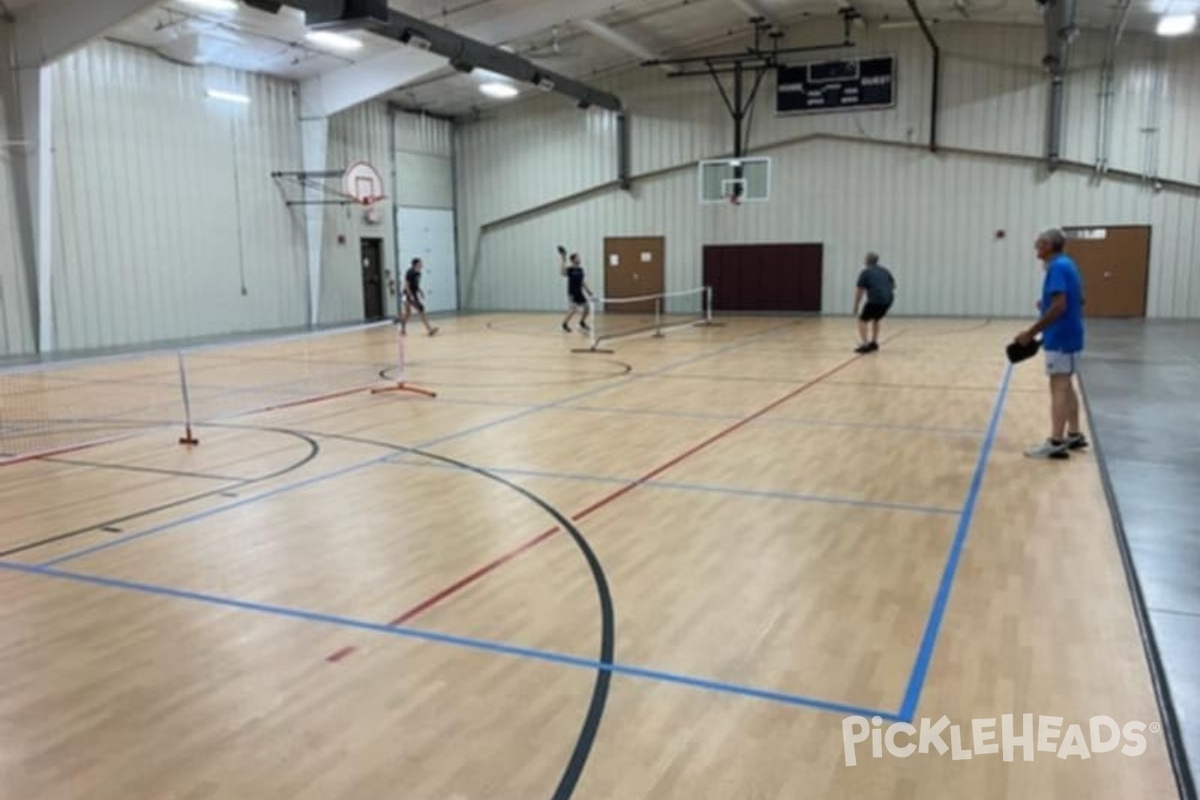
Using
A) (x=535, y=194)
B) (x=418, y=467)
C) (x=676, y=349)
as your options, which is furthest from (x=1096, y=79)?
(x=418, y=467)

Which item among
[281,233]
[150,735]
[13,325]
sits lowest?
[150,735]

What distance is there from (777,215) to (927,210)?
4186mm

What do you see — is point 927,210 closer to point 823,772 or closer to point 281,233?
point 281,233

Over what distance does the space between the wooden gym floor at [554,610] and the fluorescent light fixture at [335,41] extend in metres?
13.3

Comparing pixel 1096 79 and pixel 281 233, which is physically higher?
pixel 1096 79

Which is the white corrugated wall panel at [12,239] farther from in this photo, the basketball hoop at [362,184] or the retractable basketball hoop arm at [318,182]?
the basketball hoop at [362,184]

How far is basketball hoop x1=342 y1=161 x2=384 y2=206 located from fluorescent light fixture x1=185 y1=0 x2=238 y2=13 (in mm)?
5342

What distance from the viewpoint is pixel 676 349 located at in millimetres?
17641

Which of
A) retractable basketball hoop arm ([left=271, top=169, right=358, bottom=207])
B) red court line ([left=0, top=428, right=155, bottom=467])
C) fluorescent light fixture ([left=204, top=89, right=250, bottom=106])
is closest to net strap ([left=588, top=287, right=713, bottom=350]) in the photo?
retractable basketball hoop arm ([left=271, top=169, right=358, bottom=207])

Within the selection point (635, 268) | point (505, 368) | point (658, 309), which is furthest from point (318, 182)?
point (505, 368)

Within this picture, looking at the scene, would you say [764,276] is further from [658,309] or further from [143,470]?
[143,470]

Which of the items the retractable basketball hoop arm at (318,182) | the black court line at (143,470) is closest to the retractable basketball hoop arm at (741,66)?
the retractable basketball hoop arm at (318,182)

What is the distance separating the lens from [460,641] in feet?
14.1

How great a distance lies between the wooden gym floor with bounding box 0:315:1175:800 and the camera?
127 inches
